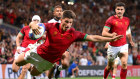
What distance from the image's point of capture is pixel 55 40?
7.36 m

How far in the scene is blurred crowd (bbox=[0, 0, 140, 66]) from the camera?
62.7 ft

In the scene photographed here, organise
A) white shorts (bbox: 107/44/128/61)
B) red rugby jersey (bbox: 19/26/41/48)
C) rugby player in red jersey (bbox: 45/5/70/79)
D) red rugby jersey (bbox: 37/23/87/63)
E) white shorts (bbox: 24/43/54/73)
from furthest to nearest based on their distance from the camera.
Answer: red rugby jersey (bbox: 19/26/41/48)
white shorts (bbox: 107/44/128/61)
rugby player in red jersey (bbox: 45/5/70/79)
white shorts (bbox: 24/43/54/73)
red rugby jersey (bbox: 37/23/87/63)

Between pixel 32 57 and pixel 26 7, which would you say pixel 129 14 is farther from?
pixel 32 57

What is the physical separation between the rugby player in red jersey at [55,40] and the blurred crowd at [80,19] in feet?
30.2

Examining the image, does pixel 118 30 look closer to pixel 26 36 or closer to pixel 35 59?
pixel 26 36

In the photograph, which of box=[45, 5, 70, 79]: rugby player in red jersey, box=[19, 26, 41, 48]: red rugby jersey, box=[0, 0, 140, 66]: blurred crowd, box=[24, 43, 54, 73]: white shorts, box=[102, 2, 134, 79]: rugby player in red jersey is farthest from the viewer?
box=[0, 0, 140, 66]: blurred crowd

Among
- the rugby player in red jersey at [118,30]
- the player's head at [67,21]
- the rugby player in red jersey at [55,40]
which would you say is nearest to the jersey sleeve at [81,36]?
the rugby player in red jersey at [55,40]

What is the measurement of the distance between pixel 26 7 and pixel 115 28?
1353cm

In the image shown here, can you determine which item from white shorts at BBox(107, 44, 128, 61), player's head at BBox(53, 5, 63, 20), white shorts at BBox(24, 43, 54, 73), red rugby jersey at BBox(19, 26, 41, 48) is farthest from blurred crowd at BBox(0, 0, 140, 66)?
white shorts at BBox(24, 43, 54, 73)

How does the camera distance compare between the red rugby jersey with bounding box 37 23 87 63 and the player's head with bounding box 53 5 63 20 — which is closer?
the red rugby jersey with bounding box 37 23 87 63

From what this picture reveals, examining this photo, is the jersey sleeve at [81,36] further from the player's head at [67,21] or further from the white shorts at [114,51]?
the white shorts at [114,51]

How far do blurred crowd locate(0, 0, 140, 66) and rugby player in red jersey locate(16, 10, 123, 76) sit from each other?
9.22m

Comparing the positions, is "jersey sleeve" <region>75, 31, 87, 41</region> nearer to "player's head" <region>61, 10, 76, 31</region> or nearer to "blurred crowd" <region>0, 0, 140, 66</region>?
"player's head" <region>61, 10, 76, 31</region>

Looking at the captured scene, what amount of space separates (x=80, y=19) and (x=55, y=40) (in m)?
18.8
